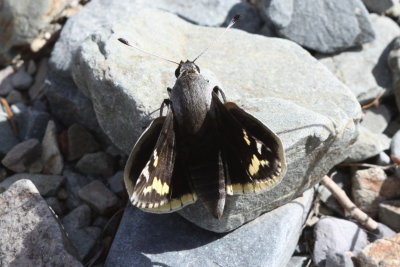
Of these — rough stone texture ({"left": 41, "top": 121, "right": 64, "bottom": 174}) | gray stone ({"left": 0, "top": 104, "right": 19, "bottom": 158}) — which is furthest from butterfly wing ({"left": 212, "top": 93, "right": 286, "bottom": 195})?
gray stone ({"left": 0, "top": 104, "right": 19, "bottom": 158})

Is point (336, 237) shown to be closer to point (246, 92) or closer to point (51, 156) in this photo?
point (246, 92)

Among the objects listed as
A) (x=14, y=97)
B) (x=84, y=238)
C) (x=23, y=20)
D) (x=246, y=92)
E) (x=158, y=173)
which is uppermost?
(x=246, y=92)

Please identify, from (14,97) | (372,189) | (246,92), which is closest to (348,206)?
(372,189)

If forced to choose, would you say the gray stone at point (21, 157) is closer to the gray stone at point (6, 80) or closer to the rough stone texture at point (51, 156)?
the rough stone texture at point (51, 156)

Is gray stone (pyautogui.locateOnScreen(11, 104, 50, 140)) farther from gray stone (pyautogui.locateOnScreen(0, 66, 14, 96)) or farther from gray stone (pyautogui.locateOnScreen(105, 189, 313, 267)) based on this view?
gray stone (pyautogui.locateOnScreen(105, 189, 313, 267))

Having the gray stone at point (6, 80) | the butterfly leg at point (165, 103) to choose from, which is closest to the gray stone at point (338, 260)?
the butterfly leg at point (165, 103)

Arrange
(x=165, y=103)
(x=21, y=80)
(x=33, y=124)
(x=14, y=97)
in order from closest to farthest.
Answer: (x=165, y=103) < (x=33, y=124) < (x=14, y=97) < (x=21, y=80)

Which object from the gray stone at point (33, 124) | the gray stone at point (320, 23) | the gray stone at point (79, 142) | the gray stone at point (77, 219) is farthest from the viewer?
the gray stone at point (320, 23)
